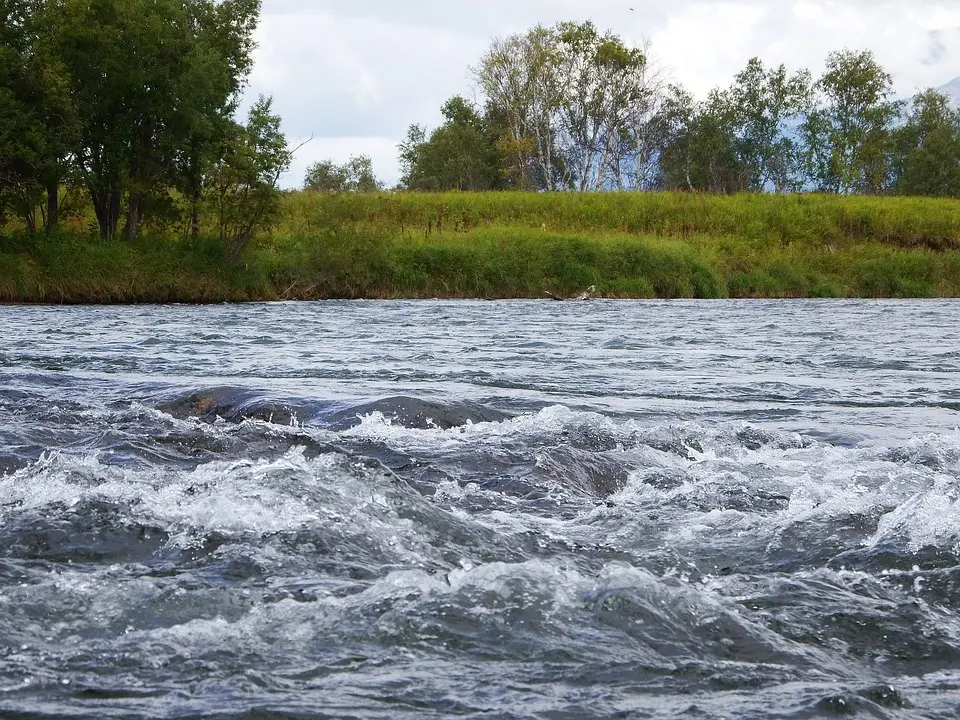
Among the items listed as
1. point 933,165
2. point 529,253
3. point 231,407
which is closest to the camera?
point 231,407

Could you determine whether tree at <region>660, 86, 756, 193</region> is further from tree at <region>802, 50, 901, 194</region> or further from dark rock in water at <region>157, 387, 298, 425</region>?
dark rock in water at <region>157, 387, 298, 425</region>

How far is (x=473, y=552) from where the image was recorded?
168 inches

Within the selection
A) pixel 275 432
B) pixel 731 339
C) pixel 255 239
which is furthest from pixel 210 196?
pixel 275 432

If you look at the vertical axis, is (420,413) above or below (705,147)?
below

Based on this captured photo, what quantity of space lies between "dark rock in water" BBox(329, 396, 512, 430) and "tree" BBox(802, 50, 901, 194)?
206 feet

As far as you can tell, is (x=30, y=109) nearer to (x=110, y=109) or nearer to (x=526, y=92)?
(x=110, y=109)

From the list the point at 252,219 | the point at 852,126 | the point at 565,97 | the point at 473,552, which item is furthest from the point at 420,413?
the point at 852,126

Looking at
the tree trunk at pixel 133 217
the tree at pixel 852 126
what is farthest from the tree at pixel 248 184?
the tree at pixel 852 126

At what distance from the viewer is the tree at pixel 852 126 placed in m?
67.4

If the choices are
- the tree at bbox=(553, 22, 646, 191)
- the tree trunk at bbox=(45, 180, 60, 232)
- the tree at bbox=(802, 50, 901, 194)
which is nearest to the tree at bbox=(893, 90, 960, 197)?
the tree at bbox=(802, 50, 901, 194)

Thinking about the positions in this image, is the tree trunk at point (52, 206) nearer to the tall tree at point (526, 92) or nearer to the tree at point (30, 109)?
the tree at point (30, 109)

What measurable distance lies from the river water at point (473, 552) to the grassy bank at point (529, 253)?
64.6 feet

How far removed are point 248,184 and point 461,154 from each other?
40.4 meters

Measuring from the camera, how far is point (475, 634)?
335cm
